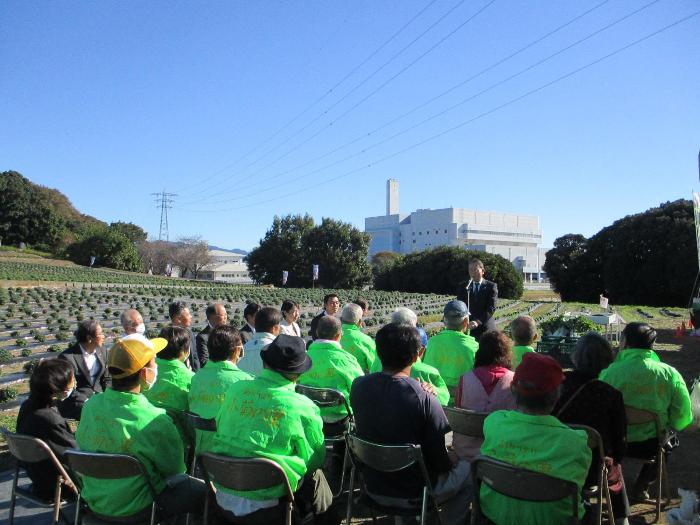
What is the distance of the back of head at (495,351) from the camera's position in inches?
145

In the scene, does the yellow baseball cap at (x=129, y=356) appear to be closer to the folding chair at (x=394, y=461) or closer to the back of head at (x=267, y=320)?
the folding chair at (x=394, y=461)

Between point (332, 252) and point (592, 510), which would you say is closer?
point (592, 510)

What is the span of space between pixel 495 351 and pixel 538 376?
0.98 meters

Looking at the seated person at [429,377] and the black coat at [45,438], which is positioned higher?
the seated person at [429,377]

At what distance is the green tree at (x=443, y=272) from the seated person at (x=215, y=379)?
39.3m

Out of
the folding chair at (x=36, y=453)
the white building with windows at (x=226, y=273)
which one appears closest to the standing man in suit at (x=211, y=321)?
the folding chair at (x=36, y=453)

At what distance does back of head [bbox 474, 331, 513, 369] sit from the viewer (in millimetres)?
3686

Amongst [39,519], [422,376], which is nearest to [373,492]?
[422,376]

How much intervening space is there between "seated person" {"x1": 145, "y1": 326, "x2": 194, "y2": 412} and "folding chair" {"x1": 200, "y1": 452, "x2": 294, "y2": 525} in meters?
1.54

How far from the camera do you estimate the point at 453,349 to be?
199 inches

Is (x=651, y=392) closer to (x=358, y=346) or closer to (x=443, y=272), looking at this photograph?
(x=358, y=346)

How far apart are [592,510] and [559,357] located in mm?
7669

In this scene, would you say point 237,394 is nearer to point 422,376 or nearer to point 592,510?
point 422,376

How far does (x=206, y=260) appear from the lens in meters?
83.7
